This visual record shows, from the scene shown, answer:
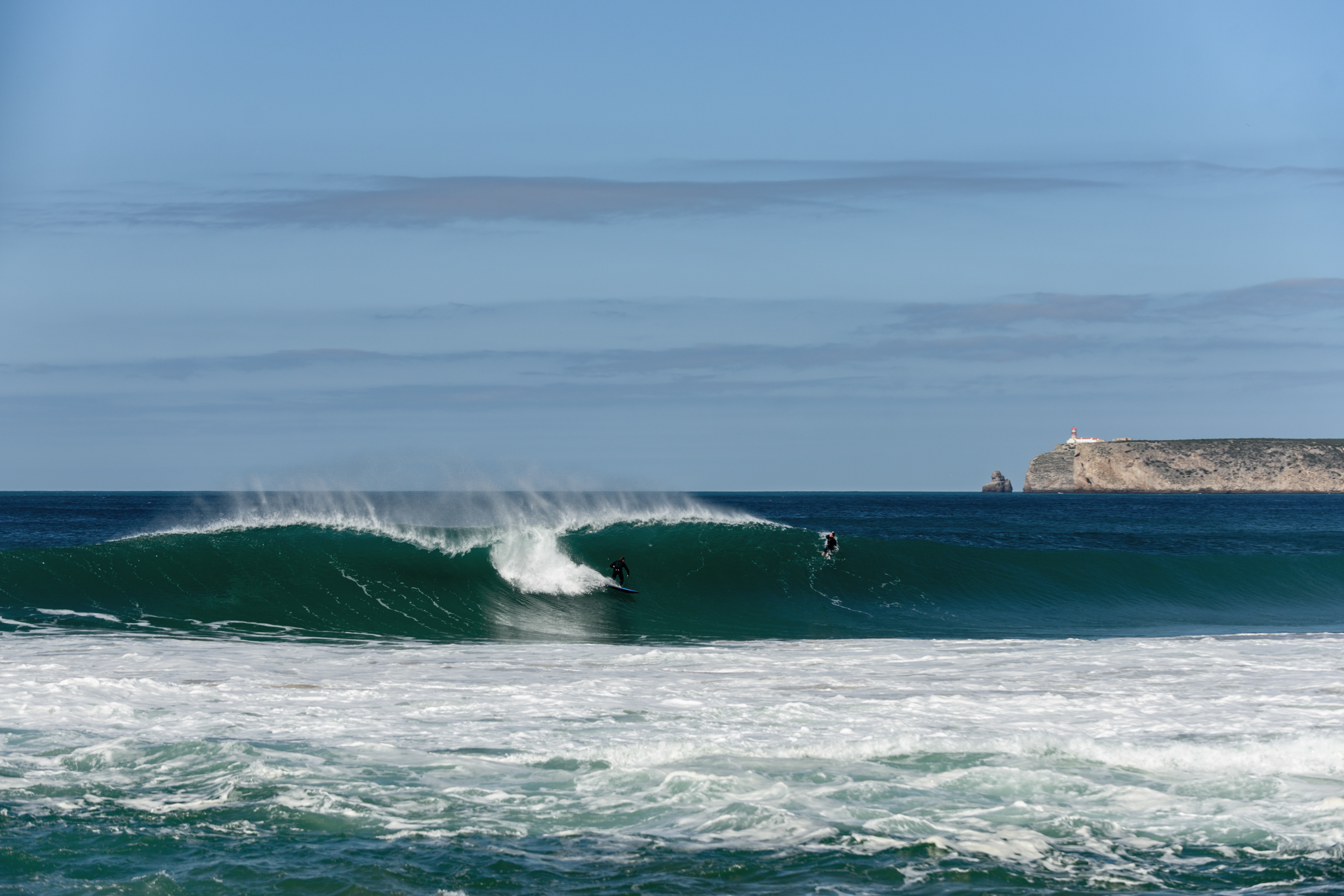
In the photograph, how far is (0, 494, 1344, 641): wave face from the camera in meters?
17.8

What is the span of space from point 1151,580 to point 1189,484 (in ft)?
485

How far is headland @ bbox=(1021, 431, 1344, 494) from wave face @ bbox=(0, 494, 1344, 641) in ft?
447

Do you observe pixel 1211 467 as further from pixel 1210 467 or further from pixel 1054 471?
pixel 1054 471

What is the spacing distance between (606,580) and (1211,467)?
157648mm

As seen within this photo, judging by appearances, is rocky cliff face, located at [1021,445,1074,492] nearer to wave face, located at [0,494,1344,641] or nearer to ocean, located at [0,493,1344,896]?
wave face, located at [0,494,1344,641]

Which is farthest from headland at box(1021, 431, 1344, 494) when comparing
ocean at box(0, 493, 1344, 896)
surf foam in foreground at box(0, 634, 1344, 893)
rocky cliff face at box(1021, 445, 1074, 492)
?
surf foam in foreground at box(0, 634, 1344, 893)

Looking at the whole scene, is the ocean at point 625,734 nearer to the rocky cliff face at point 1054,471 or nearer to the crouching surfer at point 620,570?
the crouching surfer at point 620,570

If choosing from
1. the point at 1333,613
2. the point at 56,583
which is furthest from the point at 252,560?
the point at 1333,613

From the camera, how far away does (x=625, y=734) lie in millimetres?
8586

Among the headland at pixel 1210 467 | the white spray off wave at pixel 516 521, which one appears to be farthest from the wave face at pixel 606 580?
the headland at pixel 1210 467

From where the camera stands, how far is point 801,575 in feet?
77.7

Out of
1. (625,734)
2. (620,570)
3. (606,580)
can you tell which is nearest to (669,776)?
(625,734)

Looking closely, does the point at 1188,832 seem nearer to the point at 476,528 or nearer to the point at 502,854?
the point at 502,854

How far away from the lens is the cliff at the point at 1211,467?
15725 centimetres
